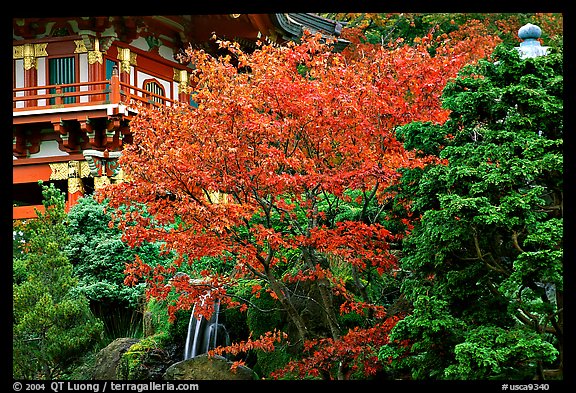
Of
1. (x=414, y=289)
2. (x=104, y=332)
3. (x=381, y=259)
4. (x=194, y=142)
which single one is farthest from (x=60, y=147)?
(x=414, y=289)

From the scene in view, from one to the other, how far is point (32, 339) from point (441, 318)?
7.59 m

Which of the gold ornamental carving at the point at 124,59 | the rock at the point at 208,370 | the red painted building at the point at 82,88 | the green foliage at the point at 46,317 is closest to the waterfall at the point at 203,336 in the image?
the rock at the point at 208,370

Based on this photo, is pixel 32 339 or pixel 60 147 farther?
pixel 60 147

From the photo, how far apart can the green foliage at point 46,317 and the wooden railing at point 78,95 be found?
540cm

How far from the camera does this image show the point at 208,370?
1459cm

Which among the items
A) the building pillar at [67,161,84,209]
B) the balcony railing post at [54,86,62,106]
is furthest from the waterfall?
the balcony railing post at [54,86,62,106]

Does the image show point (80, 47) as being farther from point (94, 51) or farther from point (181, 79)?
point (181, 79)

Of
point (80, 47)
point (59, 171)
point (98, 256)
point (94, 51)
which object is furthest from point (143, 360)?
point (80, 47)

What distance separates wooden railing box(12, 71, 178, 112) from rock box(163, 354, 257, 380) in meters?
7.53

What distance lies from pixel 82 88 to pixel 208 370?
30.6 ft

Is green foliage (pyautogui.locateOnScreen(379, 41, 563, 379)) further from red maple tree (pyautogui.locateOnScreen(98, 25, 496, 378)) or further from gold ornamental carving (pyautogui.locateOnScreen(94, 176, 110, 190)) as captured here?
gold ornamental carving (pyautogui.locateOnScreen(94, 176, 110, 190))

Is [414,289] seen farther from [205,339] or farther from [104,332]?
[104,332]

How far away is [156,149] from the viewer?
13797mm

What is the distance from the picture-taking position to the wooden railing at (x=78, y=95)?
2038cm
